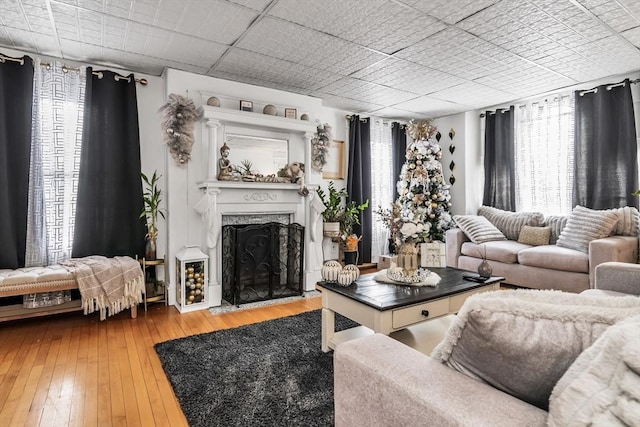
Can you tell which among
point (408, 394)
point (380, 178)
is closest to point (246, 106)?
point (380, 178)

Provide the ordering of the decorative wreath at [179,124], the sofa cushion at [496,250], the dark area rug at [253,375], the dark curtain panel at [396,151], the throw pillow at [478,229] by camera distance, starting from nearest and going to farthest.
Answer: the dark area rug at [253,375]
the decorative wreath at [179,124]
the sofa cushion at [496,250]
the throw pillow at [478,229]
the dark curtain panel at [396,151]

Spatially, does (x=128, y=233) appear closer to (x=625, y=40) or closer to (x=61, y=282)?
(x=61, y=282)

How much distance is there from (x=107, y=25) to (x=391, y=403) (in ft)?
10.6

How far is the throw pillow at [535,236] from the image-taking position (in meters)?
4.31

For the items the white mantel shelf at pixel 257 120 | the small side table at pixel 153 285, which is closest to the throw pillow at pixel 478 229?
the white mantel shelf at pixel 257 120

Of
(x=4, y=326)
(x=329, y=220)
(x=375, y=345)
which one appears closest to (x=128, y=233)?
(x=4, y=326)

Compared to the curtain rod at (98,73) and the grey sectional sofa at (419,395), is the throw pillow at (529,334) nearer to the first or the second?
the grey sectional sofa at (419,395)

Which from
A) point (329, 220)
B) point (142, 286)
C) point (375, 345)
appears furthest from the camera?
point (329, 220)

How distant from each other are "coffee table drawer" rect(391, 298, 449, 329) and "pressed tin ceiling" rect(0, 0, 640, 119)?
2069 millimetres

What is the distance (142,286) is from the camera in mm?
3277

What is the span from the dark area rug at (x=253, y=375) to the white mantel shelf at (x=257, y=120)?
2.17 metres

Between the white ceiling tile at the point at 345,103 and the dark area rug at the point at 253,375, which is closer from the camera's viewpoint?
the dark area rug at the point at 253,375

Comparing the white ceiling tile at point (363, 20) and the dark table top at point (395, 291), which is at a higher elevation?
the white ceiling tile at point (363, 20)

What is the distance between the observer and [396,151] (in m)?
5.86
